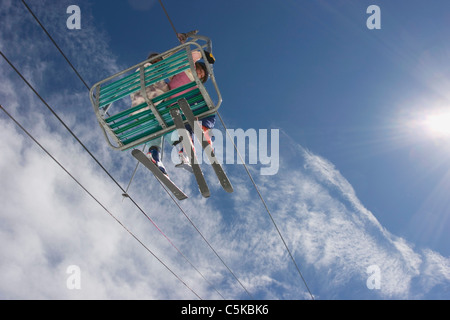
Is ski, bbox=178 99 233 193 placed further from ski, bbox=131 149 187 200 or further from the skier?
ski, bbox=131 149 187 200

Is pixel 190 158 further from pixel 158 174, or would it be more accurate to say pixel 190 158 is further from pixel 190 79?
pixel 190 79

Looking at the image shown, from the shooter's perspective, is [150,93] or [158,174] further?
[158,174]

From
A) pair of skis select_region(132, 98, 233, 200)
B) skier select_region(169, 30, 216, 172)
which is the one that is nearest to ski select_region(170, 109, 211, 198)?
pair of skis select_region(132, 98, 233, 200)

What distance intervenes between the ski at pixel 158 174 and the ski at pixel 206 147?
0.74m

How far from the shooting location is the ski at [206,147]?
4.51 m

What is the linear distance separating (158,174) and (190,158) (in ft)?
2.20

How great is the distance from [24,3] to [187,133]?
2.62 meters

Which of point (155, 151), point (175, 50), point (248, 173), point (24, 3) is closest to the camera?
point (24, 3)

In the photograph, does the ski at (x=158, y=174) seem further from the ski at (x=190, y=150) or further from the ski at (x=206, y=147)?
the ski at (x=206, y=147)

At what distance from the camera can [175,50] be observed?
449 centimetres

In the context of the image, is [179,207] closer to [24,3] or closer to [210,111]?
[210,111]

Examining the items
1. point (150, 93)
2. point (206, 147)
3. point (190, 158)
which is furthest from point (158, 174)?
point (150, 93)

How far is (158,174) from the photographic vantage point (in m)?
5.21

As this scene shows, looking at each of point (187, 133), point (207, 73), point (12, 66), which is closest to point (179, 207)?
point (187, 133)
